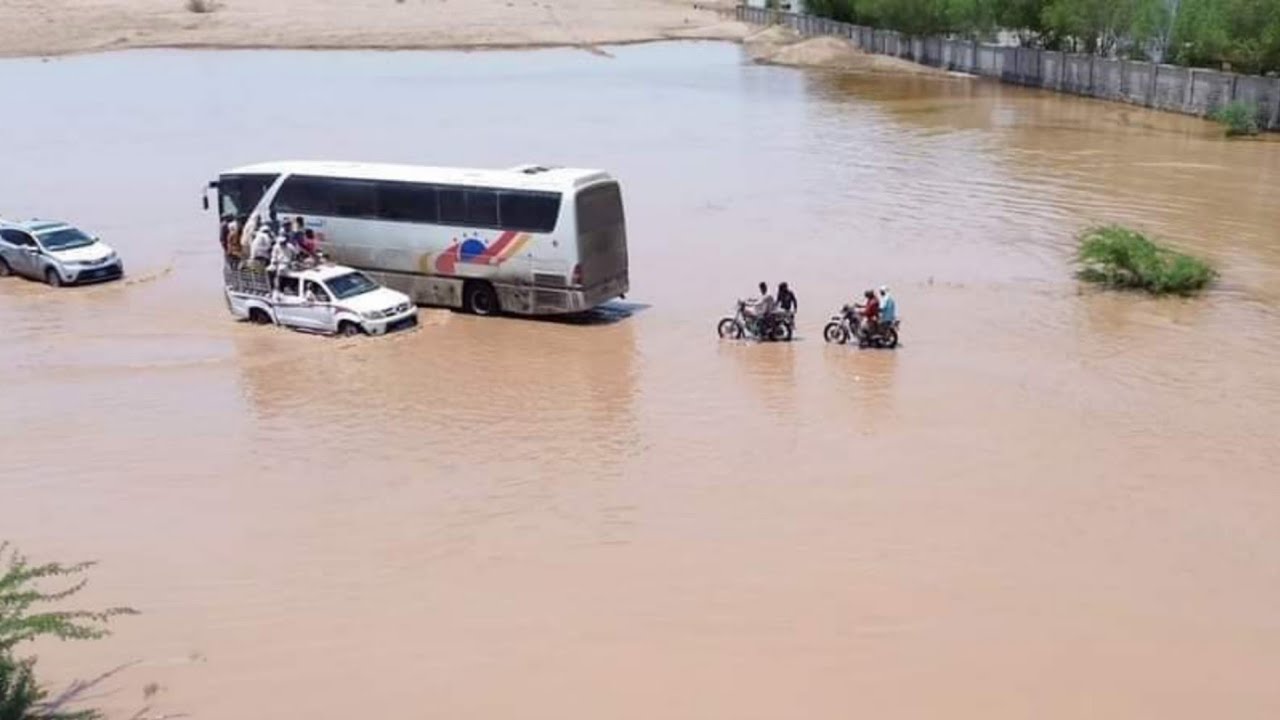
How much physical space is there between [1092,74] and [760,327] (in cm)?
4555

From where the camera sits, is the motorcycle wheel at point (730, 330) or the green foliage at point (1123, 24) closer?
the motorcycle wheel at point (730, 330)

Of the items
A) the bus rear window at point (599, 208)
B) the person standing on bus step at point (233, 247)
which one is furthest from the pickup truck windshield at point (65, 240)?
the bus rear window at point (599, 208)

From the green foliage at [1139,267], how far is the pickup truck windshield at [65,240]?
2059 cm

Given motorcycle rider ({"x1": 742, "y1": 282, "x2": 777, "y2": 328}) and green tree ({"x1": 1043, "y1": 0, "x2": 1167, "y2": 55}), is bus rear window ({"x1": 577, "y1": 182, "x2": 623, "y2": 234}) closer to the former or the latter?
motorcycle rider ({"x1": 742, "y1": 282, "x2": 777, "y2": 328})

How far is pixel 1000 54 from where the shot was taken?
238ft

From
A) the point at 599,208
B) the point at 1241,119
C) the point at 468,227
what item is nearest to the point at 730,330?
the point at 599,208

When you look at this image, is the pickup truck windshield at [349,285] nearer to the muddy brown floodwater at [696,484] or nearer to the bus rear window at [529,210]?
the muddy brown floodwater at [696,484]

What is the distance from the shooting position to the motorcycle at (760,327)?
22844mm

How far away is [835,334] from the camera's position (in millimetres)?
22781

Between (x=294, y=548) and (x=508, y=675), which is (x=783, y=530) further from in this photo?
(x=294, y=548)

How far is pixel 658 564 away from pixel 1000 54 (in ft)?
211

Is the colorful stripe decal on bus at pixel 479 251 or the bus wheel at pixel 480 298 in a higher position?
the colorful stripe decal on bus at pixel 479 251

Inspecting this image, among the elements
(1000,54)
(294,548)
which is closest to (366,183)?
(294,548)

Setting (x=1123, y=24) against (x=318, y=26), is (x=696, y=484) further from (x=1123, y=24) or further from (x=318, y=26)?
(x=318, y=26)
